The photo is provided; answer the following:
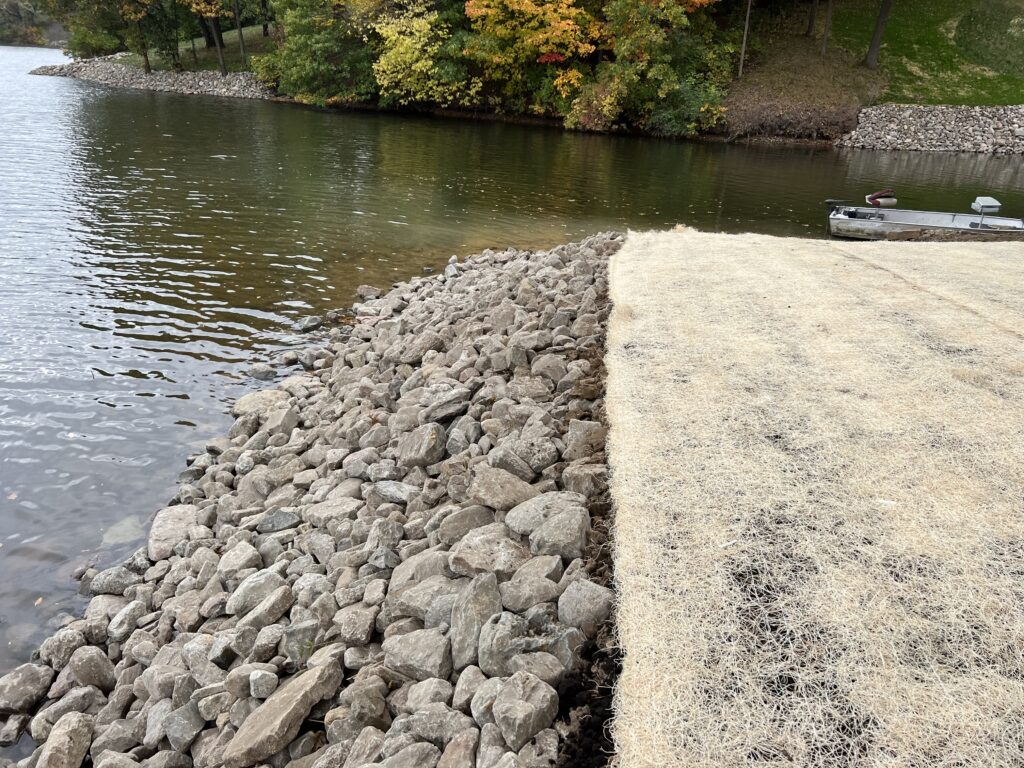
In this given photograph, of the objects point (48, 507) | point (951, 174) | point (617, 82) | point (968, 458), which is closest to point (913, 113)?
point (951, 174)

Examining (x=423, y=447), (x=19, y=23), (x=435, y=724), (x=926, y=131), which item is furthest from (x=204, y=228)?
(x=19, y=23)

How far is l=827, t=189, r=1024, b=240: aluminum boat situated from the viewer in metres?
15.7

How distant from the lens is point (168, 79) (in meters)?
51.6

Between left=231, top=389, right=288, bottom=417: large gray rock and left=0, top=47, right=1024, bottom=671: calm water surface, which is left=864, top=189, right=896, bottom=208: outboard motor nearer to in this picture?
left=0, top=47, right=1024, bottom=671: calm water surface

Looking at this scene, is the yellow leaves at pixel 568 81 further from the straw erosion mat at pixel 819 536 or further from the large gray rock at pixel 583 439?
the large gray rock at pixel 583 439

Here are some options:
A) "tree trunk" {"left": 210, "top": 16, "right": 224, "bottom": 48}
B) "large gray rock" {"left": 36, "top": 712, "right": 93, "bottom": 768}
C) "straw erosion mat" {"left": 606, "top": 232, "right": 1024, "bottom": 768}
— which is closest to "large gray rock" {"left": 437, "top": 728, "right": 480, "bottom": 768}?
"straw erosion mat" {"left": 606, "top": 232, "right": 1024, "bottom": 768}

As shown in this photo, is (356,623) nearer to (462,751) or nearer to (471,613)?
(471,613)

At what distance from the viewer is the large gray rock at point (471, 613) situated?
13.1ft

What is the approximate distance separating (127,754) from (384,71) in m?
42.5

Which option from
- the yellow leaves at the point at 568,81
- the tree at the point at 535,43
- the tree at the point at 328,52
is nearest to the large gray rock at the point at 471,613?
the yellow leaves at the point at 568,81

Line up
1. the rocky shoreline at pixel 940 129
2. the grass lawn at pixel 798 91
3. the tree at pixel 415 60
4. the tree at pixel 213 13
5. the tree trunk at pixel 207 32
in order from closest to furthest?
1. the rocky shoreline at pixel 940 129
2. the grass lawn at pixel 798 91
3. the tree at pixel 415 60
4. the tree at pixel 213 13
5. the tree trunk at pixel 207 32

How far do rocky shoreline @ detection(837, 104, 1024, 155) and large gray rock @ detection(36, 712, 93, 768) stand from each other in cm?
4041

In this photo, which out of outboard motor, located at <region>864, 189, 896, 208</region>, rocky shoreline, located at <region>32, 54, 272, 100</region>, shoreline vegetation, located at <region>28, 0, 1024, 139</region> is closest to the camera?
outboard motor, located at <region>864, 189, 896, 208</region>

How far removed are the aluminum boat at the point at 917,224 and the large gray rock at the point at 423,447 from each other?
45.9 ft
